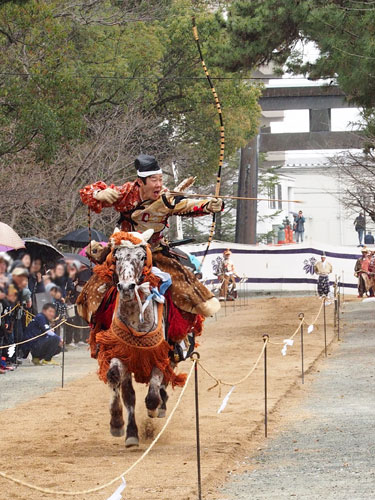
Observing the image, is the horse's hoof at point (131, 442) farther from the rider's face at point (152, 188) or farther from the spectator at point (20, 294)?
the spectator at point (20, 294)

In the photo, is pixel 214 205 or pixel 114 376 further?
pixel 214 205

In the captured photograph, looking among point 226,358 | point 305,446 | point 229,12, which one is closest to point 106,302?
point 305,446

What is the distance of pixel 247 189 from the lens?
51750mm

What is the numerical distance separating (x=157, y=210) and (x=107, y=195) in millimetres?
547

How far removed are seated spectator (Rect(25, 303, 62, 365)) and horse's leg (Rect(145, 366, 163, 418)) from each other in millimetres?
7812

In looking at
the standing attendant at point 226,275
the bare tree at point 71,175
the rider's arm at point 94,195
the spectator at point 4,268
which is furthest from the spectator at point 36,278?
the standing attendant at point 226,275

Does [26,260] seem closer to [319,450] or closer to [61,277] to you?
[61,277]

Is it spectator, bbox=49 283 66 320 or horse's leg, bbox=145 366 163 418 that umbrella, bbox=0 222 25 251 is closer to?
spectator, bbox=49 283 66 320

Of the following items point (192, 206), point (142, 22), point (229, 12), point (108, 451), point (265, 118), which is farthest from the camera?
point (265, 118)

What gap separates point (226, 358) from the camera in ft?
69.5

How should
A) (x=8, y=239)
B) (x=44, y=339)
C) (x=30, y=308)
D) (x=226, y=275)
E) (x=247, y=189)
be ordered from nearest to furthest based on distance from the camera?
(x=8, y=239) → (x=44, y=339) → (x=30, y=308) → (x=226, y=275) → (x=247, y=189)

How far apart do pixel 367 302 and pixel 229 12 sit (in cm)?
1443

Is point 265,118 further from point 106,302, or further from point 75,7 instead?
point 106,302

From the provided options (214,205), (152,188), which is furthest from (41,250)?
(214,205)
